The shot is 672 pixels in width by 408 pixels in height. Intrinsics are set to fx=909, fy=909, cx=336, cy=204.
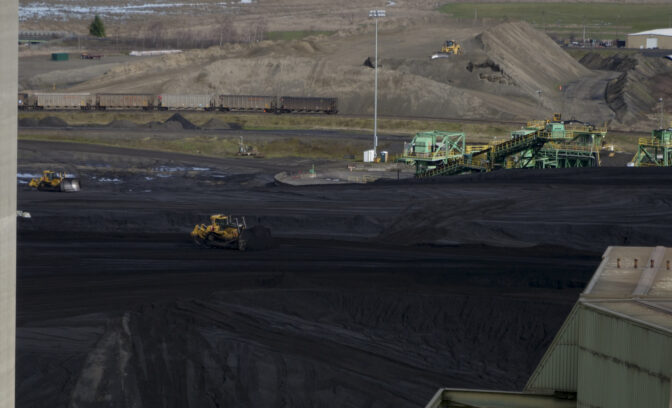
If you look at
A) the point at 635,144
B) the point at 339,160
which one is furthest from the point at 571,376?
the point at 635,144

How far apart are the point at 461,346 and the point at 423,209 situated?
1932 centimetres

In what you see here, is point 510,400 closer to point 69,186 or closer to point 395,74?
point 69,186

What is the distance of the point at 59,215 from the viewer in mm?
48969

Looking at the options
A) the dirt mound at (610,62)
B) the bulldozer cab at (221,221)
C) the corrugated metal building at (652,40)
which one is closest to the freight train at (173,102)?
the bulldozer cab at (221,221)

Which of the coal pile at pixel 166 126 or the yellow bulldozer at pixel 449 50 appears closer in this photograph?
the coal pile at pixel 166 126

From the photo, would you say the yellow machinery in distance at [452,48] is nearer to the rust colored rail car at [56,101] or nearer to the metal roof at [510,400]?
the rust colored rail car at [56,101]

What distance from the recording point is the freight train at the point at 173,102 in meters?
99.0

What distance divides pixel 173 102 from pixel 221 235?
60847 mm

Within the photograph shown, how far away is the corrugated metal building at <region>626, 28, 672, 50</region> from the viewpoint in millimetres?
163250

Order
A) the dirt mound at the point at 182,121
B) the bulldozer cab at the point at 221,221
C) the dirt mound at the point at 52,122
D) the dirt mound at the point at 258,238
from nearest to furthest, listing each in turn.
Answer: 1. the dirt mound at the point at 258,238
2. the bulldozer cab at the point at 221,221
3. the dirt mound at the point at 182,121
4. the dirt mound at the point at 52,122

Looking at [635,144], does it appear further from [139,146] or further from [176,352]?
[176,352]

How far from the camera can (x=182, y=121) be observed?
91.7 m

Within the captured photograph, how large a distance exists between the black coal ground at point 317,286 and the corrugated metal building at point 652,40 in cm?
11946

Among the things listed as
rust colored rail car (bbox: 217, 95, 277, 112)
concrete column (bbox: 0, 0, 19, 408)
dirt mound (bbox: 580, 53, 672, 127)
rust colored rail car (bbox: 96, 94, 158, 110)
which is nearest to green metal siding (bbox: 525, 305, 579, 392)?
concrete column (bbox: 0, 0, 19, 408)
